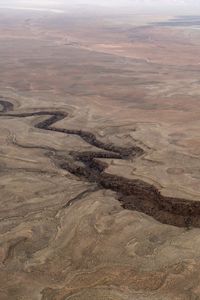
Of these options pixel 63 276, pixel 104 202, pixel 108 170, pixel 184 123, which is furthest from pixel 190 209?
pixel 184 123

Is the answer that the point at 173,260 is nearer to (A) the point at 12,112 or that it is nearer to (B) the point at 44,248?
(B) the point at 44,248

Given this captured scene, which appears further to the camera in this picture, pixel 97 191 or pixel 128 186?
pixel 128 186

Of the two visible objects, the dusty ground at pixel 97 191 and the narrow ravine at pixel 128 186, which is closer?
the dusty ground at pixel 97 191

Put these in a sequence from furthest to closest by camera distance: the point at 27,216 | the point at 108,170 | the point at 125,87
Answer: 1. the point at 125,87
2. the point at 108,170
3. the point at 27,216
